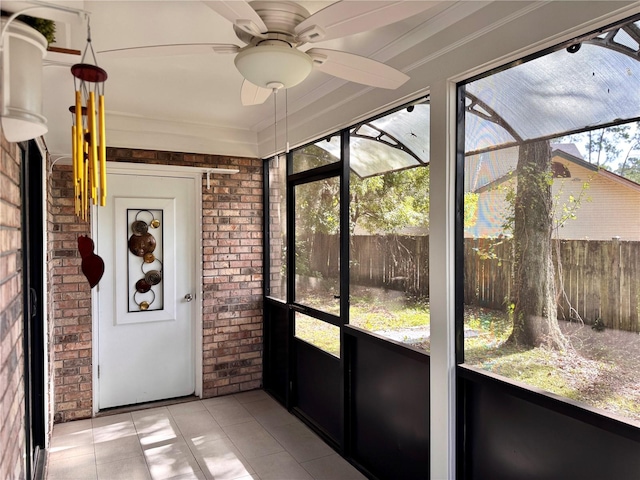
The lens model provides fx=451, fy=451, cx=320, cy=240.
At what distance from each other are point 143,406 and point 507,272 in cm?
332

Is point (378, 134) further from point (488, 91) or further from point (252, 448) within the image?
point (252, 448)

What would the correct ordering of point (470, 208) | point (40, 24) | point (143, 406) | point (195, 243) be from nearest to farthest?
1. point (40, 24)
2. point (470, 208)
3. point (143, 406)
4. point (195, 243)

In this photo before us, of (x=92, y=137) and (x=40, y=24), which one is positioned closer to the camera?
(x=92, y=137)

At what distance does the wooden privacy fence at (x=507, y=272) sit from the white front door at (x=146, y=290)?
1852mm

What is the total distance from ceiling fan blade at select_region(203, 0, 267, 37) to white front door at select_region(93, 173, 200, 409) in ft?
9.71

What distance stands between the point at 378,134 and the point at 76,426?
317 cm

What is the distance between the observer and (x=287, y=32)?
130cm

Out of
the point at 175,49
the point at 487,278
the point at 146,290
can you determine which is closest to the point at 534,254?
the point at 487,278

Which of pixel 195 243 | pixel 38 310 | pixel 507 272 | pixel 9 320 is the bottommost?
pixel 38 310

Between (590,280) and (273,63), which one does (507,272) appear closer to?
(590,280)

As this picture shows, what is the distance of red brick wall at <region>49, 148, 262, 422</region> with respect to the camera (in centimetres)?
359

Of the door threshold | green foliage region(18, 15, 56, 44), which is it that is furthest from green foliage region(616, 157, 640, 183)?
the door threshold

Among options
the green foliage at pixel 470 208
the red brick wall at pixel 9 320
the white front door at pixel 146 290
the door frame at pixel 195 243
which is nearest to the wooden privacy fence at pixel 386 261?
the green foliage at pixel 470 208

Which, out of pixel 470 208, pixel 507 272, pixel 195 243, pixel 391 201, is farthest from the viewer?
pixel 195 243
